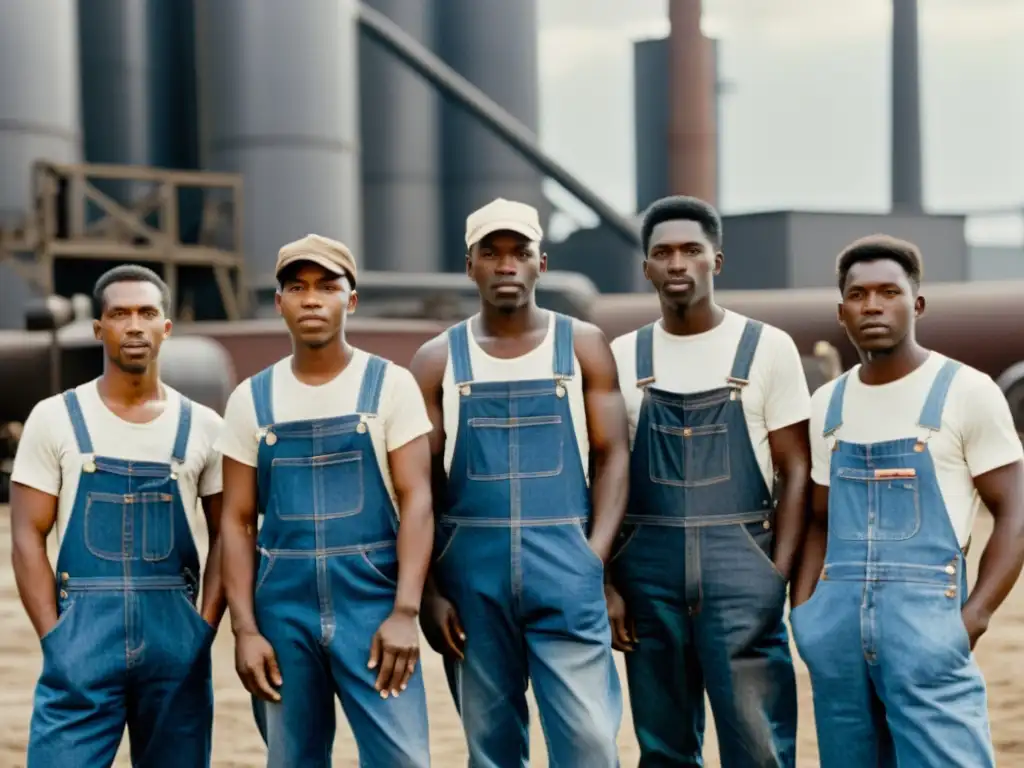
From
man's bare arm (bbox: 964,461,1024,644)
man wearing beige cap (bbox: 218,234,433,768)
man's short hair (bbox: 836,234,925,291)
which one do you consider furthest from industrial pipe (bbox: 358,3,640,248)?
man's bare arm (bbox: 964,461,1024,644)

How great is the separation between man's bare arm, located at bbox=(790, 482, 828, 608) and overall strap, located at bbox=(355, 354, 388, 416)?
3.63 feet

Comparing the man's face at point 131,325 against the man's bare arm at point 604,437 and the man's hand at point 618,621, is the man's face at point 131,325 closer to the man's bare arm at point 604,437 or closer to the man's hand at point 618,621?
the man's bare arm at point 604,437

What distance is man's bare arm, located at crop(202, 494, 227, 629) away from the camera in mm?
3342

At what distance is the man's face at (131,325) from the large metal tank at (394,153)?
19.7 m

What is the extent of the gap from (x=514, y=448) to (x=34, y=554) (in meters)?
1.20

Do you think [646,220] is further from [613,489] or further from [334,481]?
[334,481]

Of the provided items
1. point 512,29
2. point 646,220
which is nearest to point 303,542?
point 646,220

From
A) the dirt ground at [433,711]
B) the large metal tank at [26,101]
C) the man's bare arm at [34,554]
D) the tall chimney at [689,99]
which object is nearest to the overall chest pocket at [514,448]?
the man's bare arm at [34,554]

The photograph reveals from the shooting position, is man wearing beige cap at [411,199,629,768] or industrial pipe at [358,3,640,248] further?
industrial pipe at [358,3,640,248]

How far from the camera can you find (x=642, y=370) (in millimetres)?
3572

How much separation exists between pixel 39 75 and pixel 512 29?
365 inches

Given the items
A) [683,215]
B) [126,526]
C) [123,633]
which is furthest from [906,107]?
[123,633]

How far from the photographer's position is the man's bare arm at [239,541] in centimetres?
317

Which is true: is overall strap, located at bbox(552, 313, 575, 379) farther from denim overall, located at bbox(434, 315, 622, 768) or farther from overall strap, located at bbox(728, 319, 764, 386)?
overall strap, located at bbox(728, 319, 764, 386)
